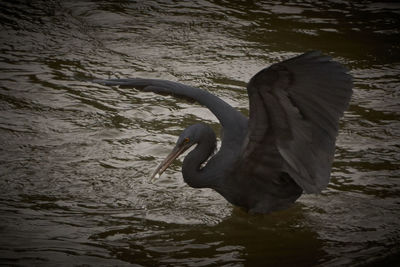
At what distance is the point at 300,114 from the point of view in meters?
4.06

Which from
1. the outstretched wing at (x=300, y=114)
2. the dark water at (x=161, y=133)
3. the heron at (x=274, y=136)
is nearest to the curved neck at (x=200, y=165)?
the heron at (x=274, y=136)

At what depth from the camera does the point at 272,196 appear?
4.82 m

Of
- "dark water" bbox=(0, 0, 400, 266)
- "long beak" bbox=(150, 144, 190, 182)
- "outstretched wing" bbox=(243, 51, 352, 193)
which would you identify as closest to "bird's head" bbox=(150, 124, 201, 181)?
"long beak" bbox=(150, 144, 190, 182)

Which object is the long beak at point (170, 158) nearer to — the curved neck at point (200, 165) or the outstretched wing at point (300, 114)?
the curved neck at point (200, 165)

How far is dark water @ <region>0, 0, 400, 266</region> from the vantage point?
4.41m

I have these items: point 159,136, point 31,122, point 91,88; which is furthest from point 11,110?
point 159,136

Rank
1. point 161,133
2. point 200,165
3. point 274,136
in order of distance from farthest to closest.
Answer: point 161,133
point 200,165
point 274,136

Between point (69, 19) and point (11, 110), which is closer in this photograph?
point (11, 110)

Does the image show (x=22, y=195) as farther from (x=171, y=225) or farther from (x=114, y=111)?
(x=114, y=111)

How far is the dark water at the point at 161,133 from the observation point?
14.5 feet

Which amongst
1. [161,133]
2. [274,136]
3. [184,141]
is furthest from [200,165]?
[161,133]

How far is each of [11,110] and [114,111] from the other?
1046 millimetres

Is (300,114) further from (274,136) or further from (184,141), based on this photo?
(184,141)

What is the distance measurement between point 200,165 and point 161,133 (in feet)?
3.73
